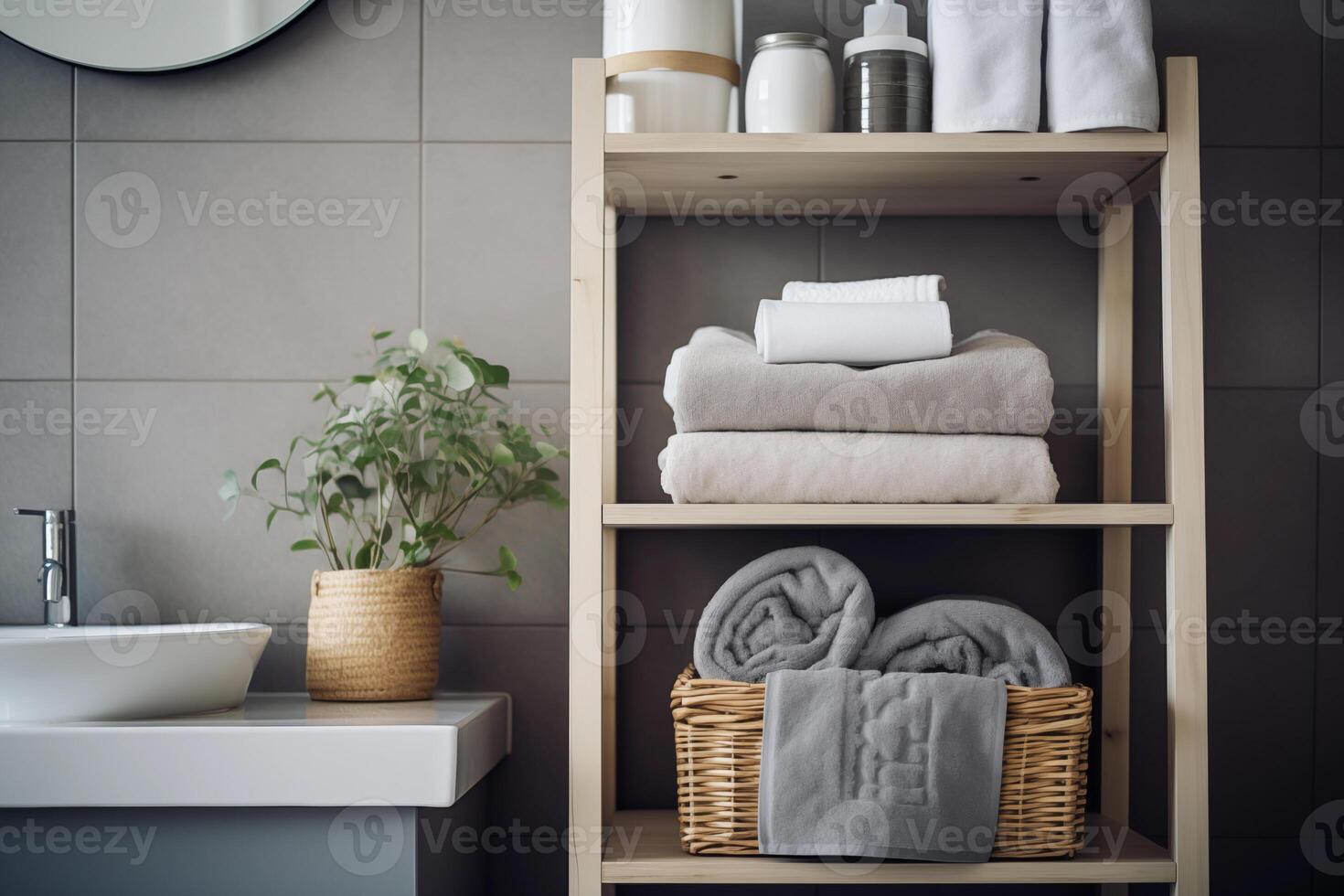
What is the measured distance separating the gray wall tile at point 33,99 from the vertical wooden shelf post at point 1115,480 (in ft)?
4.25

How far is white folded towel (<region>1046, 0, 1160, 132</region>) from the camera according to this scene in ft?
3.41

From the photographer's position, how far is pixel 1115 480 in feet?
4.23

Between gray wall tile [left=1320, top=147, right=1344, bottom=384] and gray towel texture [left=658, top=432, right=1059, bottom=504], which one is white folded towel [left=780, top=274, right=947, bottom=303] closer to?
gray towel texture [left=658, top=432, right=1059, bottom=504]

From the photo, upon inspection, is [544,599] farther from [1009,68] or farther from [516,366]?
[1009,68]

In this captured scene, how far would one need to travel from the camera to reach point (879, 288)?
3.75 feet

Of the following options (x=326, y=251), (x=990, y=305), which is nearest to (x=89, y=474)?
(x=326, y=251)

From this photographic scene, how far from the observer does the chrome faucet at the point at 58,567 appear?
127cm

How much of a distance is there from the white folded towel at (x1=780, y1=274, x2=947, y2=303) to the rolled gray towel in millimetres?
275

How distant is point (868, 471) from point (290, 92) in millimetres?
876

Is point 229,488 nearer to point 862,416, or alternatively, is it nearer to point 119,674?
point 119,674

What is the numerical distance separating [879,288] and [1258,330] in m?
0.54
